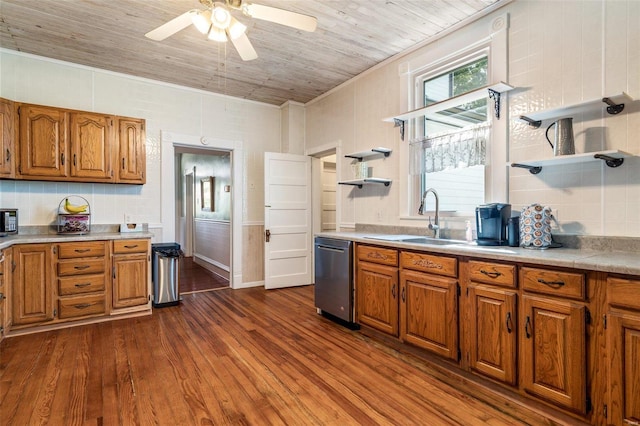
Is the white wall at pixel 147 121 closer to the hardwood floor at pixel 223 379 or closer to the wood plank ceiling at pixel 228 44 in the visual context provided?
the wood plank ceiling at pixel 228 44

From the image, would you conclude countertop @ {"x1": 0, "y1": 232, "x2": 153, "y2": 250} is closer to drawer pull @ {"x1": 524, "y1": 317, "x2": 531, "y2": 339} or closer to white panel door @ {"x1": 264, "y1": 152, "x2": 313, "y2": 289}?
white panel door @ {"x1": 264, "y1": 152, "x2": 313, "y2": 289}

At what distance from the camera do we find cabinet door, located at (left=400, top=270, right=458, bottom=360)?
2.38 meters

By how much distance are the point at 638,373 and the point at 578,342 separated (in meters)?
0.24

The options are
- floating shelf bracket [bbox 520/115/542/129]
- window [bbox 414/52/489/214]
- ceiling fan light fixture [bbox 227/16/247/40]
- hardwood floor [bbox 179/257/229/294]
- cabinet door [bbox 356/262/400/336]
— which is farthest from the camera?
hardwood floor [bbox 179/257/229/294]

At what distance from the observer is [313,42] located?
3.47m

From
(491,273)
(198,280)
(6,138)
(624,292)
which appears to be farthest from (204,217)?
(624,292)

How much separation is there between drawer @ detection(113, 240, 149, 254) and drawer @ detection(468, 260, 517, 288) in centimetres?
339

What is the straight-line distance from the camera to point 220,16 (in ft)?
7.36

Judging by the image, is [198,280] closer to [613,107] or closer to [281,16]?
[281,16]

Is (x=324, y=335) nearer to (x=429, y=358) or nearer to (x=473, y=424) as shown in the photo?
(x=429, y=358)

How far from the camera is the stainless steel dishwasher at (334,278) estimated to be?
334cm

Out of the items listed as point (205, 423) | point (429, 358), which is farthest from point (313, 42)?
point (205, 423)

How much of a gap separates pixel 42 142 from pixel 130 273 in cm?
166

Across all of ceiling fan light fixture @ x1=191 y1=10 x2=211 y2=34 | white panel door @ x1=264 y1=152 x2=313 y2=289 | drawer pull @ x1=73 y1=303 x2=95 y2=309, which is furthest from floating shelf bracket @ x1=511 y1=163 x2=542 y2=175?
drawer pull @ x1=73 y1=303 x2=95 y2=309
